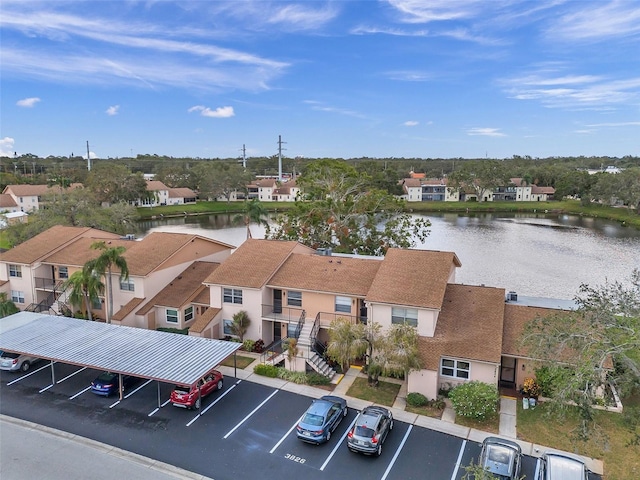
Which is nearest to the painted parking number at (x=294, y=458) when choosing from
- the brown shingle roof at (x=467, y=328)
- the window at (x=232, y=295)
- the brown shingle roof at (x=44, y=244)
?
the brown shingle roof at (x=467, y=328)

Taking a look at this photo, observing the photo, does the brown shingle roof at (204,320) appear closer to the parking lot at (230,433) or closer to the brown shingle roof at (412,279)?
the parking lot at (230,433)

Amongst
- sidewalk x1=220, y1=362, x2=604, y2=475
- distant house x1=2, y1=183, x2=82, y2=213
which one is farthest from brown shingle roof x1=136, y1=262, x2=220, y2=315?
distant house x1=2, y1=183, x2=82, y2=213

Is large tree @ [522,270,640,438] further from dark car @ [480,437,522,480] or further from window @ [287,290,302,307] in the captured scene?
window @ [287,290,302,307]

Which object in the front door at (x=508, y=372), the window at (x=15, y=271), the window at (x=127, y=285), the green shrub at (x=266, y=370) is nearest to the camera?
A: the front door at (x=508, y=372)

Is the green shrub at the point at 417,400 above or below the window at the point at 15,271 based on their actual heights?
below

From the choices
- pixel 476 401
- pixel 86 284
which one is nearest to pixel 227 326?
pixel 86 284

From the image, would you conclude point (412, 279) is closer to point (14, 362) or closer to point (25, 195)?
point (14, 362)

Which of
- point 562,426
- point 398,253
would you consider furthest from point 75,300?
point 562,426
